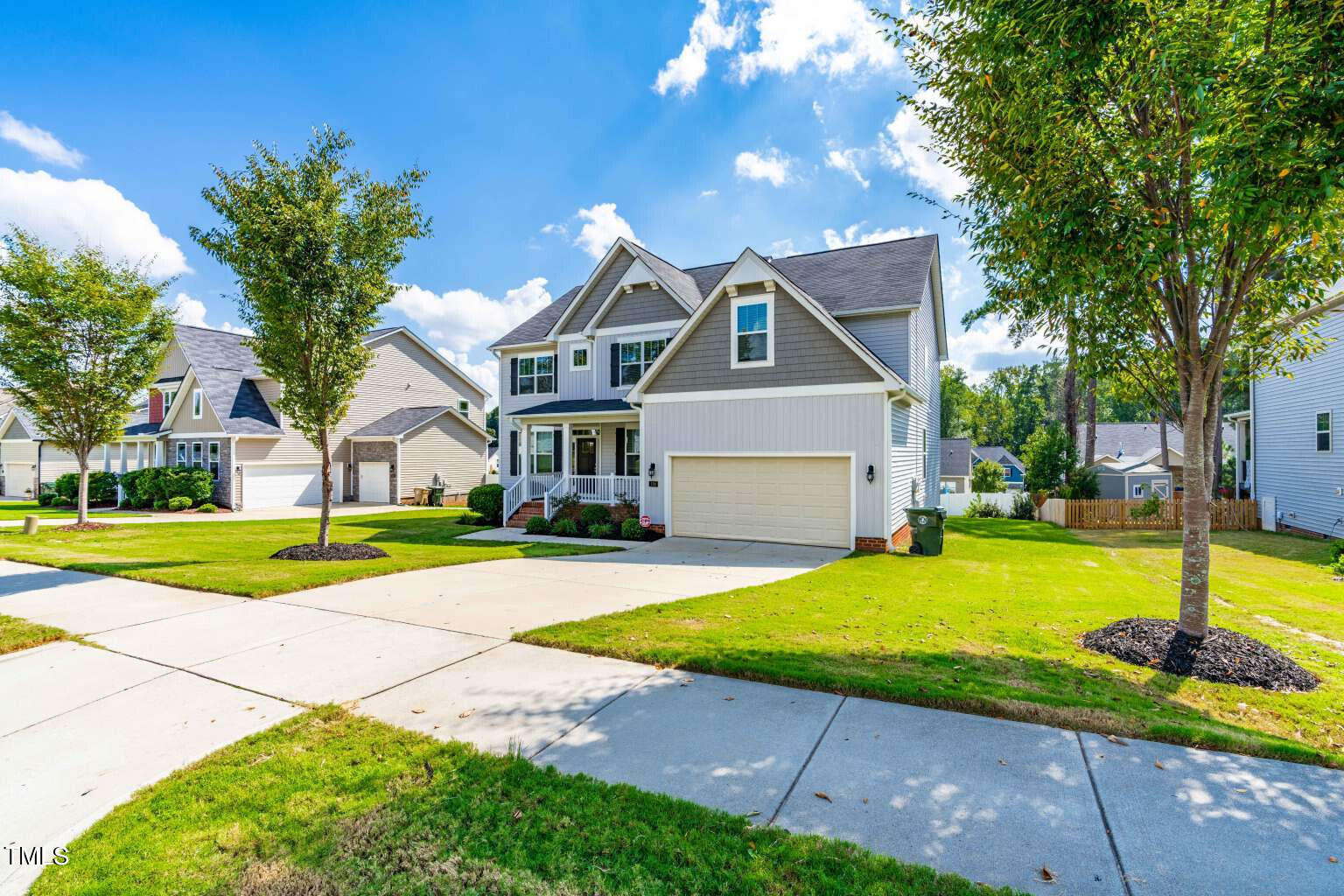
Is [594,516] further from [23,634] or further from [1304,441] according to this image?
[1304,441]

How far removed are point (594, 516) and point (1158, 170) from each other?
13.5m

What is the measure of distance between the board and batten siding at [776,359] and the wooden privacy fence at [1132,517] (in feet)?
39.5

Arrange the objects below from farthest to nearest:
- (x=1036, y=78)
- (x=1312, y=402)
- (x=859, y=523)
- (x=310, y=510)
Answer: (x=310, y=510) < (x=1312, y=402) < (x=859, y=523) < (x=1036, y=78)

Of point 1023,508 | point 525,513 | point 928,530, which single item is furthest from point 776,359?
point 1023,508

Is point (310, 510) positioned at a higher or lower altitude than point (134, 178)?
lower

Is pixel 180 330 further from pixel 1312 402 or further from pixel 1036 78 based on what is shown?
pixel 1312 402

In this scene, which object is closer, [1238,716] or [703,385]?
[1238,716]

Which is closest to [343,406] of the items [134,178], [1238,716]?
[134,178]

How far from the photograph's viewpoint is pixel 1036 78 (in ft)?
17.7

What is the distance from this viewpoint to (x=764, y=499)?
1416cm

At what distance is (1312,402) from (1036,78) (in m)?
17.3

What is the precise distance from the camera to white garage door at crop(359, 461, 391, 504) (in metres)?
27.3

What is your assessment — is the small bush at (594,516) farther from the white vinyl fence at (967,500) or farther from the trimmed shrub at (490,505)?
the white vinyl fence at (967,500)

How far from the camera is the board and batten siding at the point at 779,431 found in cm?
1285
